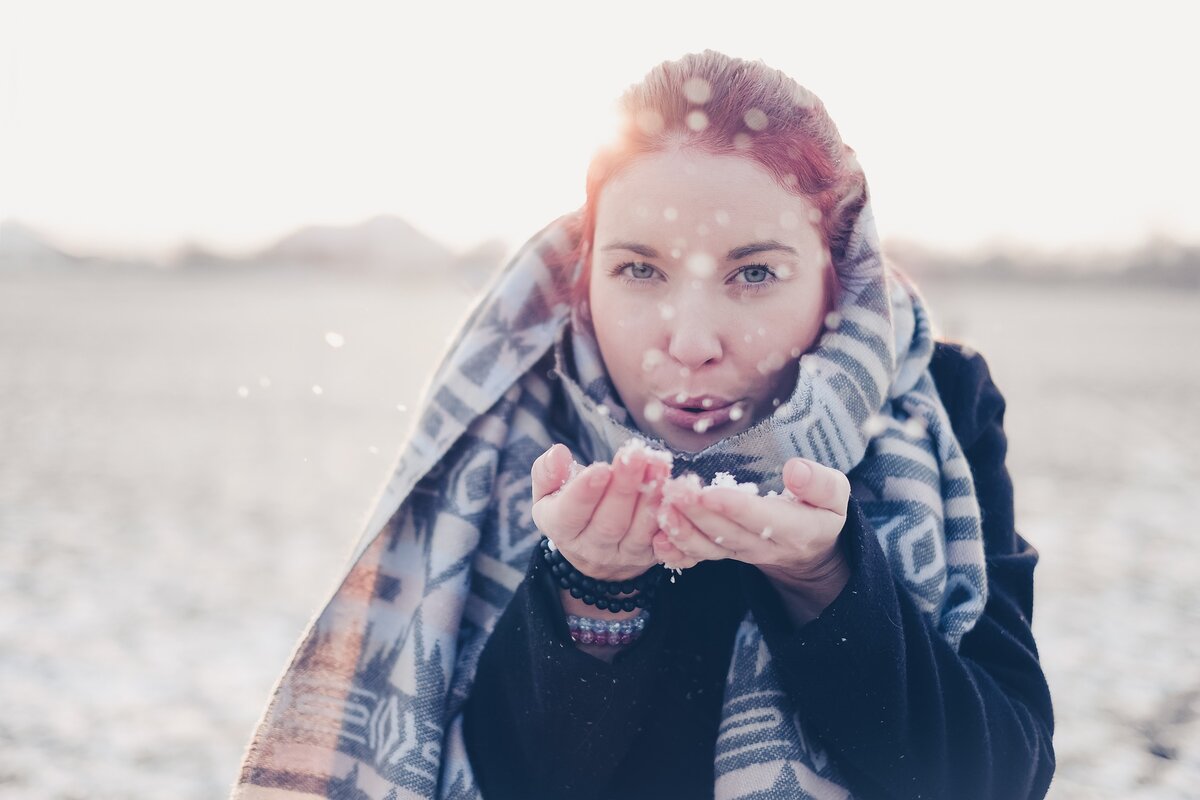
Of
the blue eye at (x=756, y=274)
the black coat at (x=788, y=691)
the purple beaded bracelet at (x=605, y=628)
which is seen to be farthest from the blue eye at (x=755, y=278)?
the purple beaded bracelet at (x=605, y=628)

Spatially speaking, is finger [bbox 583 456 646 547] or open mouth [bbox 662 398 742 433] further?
open mouth [bbox 662 398 742 433]

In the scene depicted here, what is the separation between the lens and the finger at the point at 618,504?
142 cm

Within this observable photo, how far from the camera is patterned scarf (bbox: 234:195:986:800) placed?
1.83 meters

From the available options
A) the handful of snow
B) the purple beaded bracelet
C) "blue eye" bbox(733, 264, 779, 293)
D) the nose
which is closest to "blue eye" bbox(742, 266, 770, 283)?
"blue eye" bbox(733, 264, 779, 293)

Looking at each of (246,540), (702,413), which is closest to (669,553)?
(702,413)

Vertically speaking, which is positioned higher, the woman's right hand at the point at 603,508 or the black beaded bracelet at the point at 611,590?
the woman's right hand at the point at 603,508

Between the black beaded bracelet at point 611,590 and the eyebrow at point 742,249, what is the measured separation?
1.95 ft

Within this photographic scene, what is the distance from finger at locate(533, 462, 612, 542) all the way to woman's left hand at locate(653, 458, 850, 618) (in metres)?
0.11

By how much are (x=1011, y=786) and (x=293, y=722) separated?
4.97ft

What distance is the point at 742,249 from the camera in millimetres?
1744

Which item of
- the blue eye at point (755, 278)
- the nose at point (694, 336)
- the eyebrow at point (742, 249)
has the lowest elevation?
the nose at point (694, 336)

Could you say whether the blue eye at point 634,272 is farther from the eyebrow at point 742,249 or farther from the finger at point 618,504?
the finger at point 618,504

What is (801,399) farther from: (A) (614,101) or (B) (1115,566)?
(B) (1115,566)

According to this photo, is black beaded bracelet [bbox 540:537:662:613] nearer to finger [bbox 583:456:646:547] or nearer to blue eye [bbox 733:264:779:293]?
finger [bbox 583:456:646:547]
